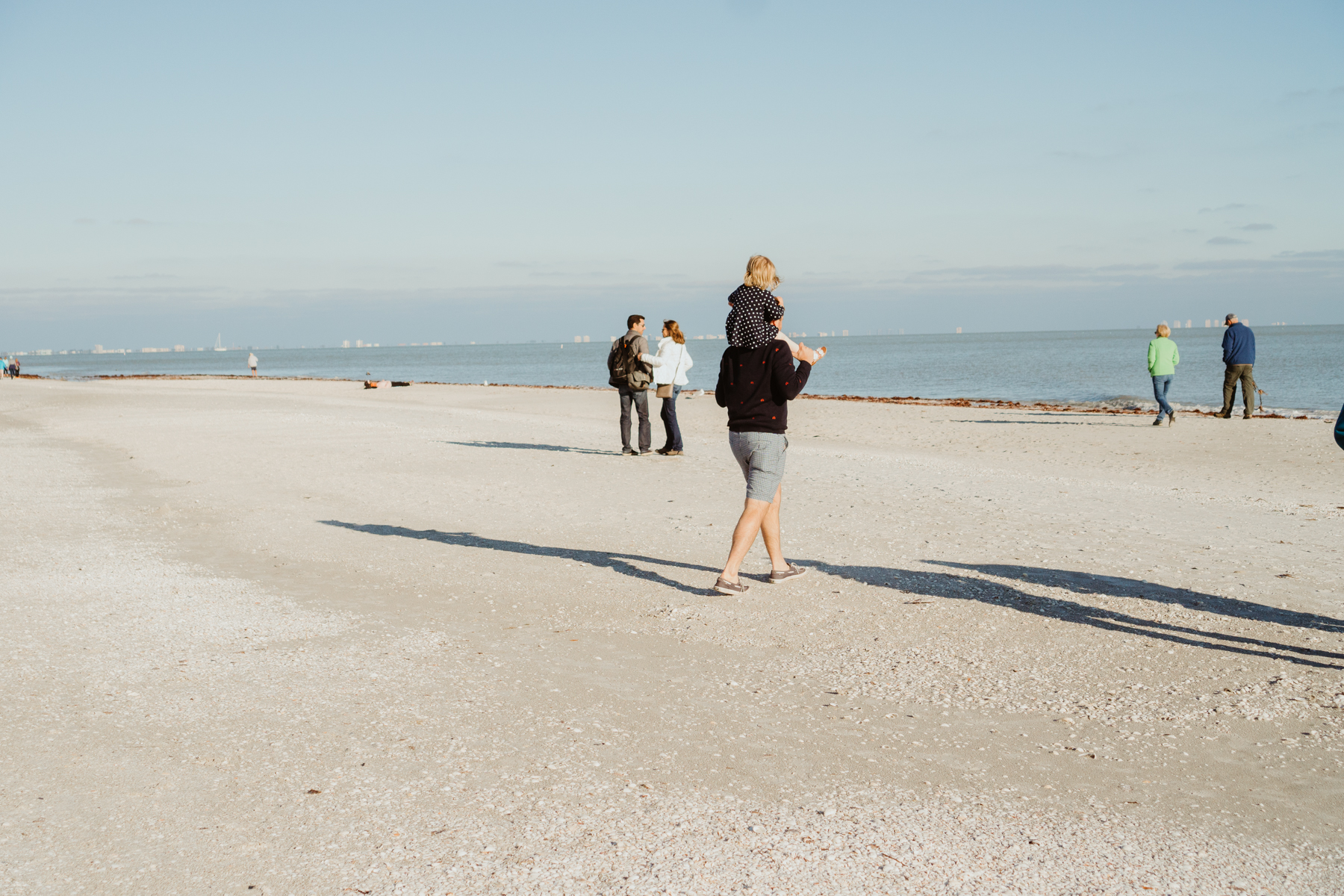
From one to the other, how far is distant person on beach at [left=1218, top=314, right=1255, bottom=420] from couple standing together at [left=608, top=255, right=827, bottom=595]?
53.0 ft

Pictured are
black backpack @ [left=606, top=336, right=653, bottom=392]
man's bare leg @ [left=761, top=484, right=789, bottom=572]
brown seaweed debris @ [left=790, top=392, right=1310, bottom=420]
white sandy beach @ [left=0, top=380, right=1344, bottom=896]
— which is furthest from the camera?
brown seaweed debris @ [left=790, top=392, right=1310, bottom=420]

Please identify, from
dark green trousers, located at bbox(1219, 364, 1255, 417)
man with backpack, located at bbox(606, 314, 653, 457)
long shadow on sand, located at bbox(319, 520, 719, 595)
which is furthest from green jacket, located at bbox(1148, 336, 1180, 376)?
long shadow on sand, located at bbox(319, 520, 719, 595)

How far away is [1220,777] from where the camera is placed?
3.71 m

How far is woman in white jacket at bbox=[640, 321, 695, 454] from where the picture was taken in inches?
518

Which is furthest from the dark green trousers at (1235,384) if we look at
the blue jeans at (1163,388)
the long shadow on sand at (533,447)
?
the long shadow on sand at (533,447)

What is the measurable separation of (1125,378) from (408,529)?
155 ft

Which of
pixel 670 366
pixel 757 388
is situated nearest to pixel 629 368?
pixel 670 366

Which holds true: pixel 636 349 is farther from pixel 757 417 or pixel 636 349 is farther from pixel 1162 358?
pixel 1162 358

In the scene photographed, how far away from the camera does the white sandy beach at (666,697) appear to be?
3.17 metres

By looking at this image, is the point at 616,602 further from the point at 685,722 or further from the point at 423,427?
the point at 423,427

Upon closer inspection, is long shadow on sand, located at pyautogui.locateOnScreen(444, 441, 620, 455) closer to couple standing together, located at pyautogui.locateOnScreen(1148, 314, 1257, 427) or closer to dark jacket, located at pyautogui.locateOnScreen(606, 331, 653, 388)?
dark jacket, located at pyautogui.locateOnScreen(606, 331, 653, 388)

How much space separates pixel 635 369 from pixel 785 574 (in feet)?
24.9

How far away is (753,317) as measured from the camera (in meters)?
6.20

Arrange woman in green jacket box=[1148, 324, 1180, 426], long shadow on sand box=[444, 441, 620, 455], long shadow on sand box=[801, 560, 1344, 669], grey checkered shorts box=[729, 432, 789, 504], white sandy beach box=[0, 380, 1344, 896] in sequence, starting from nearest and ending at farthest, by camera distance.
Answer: white sandy beach box=[0, 380, 1344, 896], long shadow on sand box=[801, 560, 1344, 669], grey checkered shorts box=[729, 432, 789, 504], long shadow on sand box=[444, 441, 620, 455], woman in green jacket box=[1148, 324, 1180, 426]
